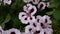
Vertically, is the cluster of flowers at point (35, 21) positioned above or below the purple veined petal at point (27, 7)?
below

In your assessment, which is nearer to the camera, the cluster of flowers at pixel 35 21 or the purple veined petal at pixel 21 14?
the cluster of flowers at pixel 35 21

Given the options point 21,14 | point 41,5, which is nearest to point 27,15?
point 21,14

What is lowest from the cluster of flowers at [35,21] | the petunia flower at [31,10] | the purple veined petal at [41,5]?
the cluster of flowers at [35,21]

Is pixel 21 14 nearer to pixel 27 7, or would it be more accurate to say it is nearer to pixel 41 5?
pixel 27 7

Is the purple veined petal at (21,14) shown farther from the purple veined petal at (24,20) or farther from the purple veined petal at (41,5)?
the purple veined petal at (41,5)

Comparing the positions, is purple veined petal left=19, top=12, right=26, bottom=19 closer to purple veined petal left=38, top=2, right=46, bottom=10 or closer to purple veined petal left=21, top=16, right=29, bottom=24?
purple veined petal left=21, top=16, right=29, bottom=24

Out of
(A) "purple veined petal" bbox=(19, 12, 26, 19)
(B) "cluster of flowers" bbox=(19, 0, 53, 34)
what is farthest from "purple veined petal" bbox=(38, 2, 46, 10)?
(A) "purple veined petal" bbox=(19, 12, 26, 19)

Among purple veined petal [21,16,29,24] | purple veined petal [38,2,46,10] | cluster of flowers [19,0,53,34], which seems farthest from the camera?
purple veined petal [38,2,46,10]

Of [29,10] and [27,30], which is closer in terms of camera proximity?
[27,30]

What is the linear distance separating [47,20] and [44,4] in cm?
17

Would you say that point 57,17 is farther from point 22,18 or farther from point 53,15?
point 22,18

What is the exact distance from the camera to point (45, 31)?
3.10 feet

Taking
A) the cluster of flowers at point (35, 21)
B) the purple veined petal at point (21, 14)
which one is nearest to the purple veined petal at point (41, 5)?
the cluster of flowers at point (35, 21)

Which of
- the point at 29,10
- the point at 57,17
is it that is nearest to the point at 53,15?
the point at 57,17
